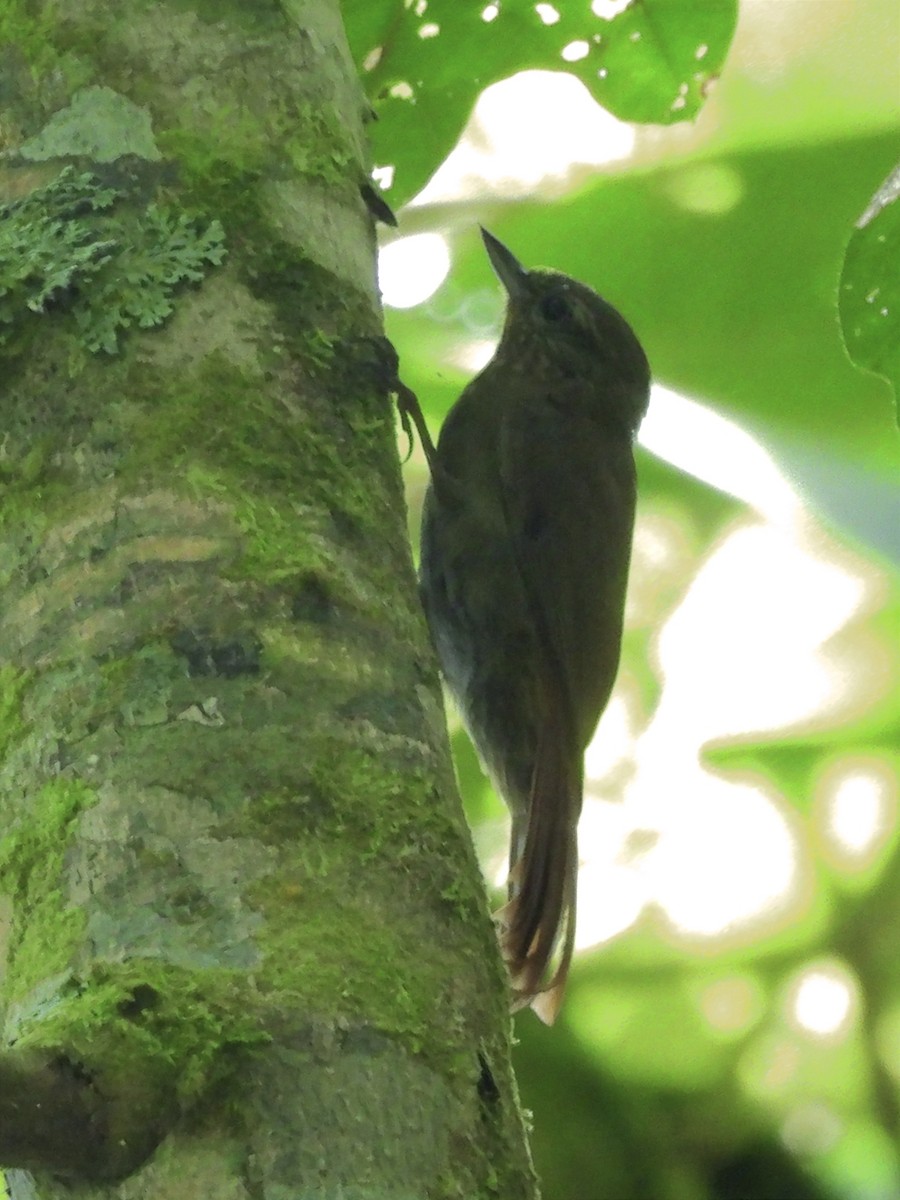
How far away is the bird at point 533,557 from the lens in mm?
2463

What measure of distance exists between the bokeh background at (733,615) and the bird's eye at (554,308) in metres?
0.44

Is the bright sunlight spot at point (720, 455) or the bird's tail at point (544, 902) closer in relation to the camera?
the bird's tail at point (544, 902)

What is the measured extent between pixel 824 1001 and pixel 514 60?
2143mm

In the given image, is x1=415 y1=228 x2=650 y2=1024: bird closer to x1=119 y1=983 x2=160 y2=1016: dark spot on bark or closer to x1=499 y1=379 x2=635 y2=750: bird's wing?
x1=499 y1=379 x2=635 y2=750: bird's wing

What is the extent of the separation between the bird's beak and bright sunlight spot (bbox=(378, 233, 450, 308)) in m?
0.38

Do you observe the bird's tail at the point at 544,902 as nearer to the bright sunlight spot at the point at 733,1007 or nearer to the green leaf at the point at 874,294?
the green leaf at the point at 874,294

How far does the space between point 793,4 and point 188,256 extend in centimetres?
251

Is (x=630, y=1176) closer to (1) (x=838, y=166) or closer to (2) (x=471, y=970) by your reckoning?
(1) (x=838, y=166)

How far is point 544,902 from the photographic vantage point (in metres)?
2.13

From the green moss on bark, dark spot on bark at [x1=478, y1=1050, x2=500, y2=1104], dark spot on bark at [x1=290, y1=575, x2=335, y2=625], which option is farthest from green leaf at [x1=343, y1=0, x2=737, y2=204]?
dark spot on bark at [x1=478, y1=1050, x2=500, y2=1104]

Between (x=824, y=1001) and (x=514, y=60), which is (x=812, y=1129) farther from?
(x=514, y=60)

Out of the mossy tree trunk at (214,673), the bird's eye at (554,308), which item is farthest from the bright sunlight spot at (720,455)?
the mossy tree trunk at (214,673)

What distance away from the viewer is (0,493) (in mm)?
1284

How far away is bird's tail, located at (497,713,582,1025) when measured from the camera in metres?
2.10
